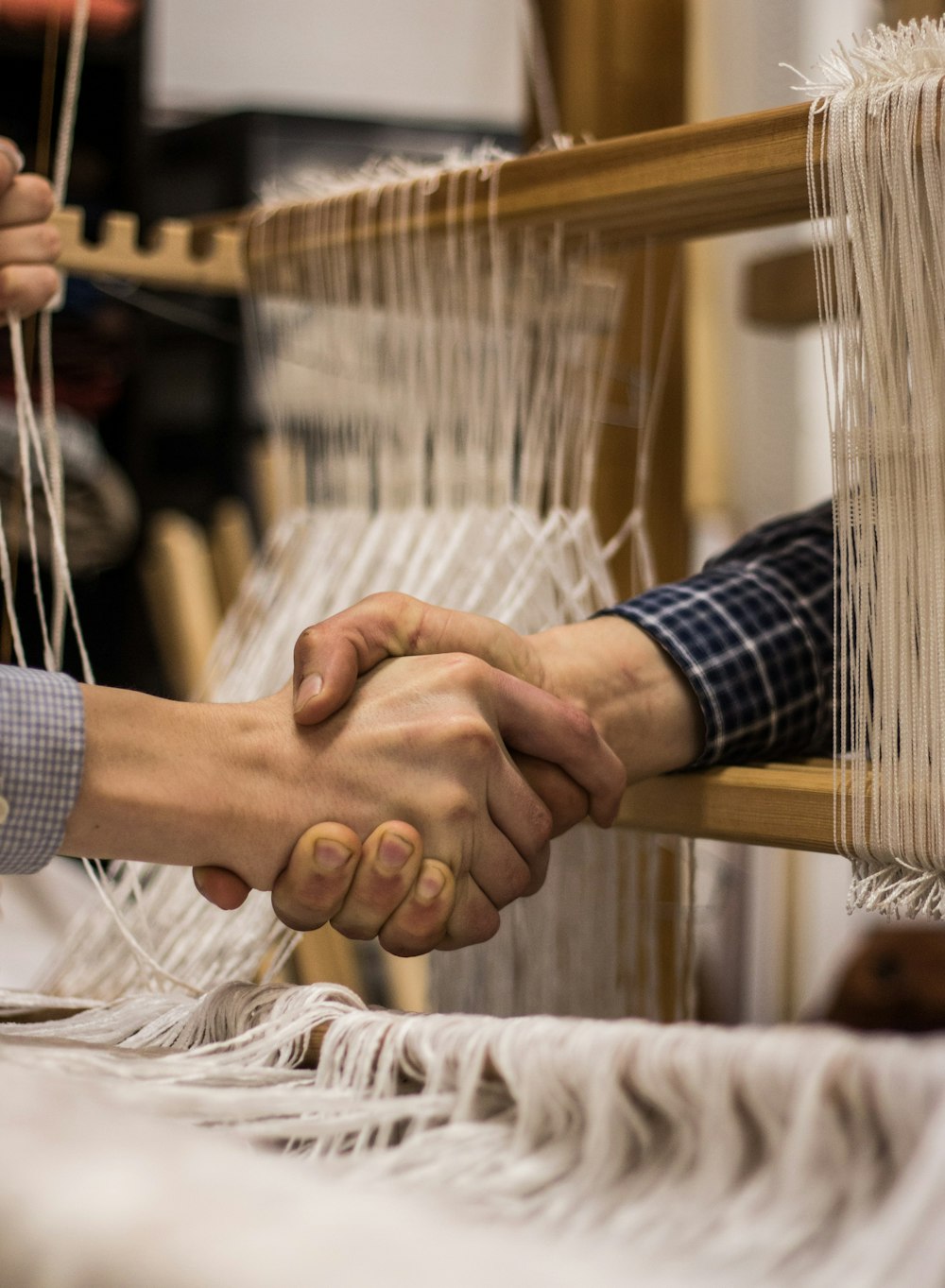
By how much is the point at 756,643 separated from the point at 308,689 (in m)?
0.28

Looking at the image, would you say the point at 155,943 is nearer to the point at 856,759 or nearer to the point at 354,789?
the point at 354,789

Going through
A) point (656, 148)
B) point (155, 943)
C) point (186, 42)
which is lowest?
point (155, 943)

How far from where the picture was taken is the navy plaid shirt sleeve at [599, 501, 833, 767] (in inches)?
31.7

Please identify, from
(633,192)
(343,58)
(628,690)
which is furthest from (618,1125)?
(343,58)

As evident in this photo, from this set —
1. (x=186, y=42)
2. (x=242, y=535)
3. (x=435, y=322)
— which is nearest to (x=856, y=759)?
(x=435, y=322)

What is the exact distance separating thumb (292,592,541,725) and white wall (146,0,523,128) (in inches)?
72.2

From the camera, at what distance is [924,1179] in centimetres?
32

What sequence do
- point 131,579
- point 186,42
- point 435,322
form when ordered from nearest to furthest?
1. point 435,322
2. point 131,579
3. point 186,42

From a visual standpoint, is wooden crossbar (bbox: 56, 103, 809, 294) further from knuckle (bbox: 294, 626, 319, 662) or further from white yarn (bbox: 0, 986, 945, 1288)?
white yarn (bbox: 0, 986, 945, 1288)

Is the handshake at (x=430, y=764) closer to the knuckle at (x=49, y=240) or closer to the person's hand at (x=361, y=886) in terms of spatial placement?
the person's hand at (x=361, y=886)

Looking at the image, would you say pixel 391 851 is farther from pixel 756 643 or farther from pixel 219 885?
pixel 756 643

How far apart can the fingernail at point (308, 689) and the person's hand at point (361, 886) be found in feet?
0.20

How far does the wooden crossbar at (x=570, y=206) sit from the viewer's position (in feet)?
2.46

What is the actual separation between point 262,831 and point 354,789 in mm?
49
